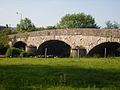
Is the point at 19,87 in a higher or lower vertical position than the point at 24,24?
lower

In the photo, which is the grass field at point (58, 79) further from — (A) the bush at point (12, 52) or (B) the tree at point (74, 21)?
(B) the tree at point (74, 21)

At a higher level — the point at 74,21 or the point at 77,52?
the point at 74,21

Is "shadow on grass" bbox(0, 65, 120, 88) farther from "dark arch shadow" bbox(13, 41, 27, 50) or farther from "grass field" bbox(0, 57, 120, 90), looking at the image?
"dark arch shadow" bbox(13, 41, 27, 50)

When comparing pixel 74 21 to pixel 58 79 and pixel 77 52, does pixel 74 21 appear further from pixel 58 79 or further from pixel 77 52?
pixel 58 79

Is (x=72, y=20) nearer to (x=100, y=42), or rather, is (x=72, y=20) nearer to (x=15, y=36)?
(x=15, y=36)

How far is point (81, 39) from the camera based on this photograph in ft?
88.5

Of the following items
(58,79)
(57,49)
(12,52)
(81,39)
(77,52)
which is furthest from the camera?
(57,49)

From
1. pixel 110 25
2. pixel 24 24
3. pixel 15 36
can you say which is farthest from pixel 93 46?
pixel 110 25

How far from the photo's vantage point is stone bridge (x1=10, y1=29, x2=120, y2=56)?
24172 millimetres

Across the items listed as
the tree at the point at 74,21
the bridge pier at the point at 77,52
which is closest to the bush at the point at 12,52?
the bridge pier at the point at 77,52

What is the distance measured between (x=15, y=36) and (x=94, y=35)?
14.5 m

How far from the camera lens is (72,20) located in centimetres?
6494

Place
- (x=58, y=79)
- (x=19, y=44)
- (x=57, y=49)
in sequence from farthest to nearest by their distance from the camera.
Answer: (x=19, y=44), (x=57, y=49), (x=58, y=79)

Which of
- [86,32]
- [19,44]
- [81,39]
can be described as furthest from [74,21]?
[86,32]
